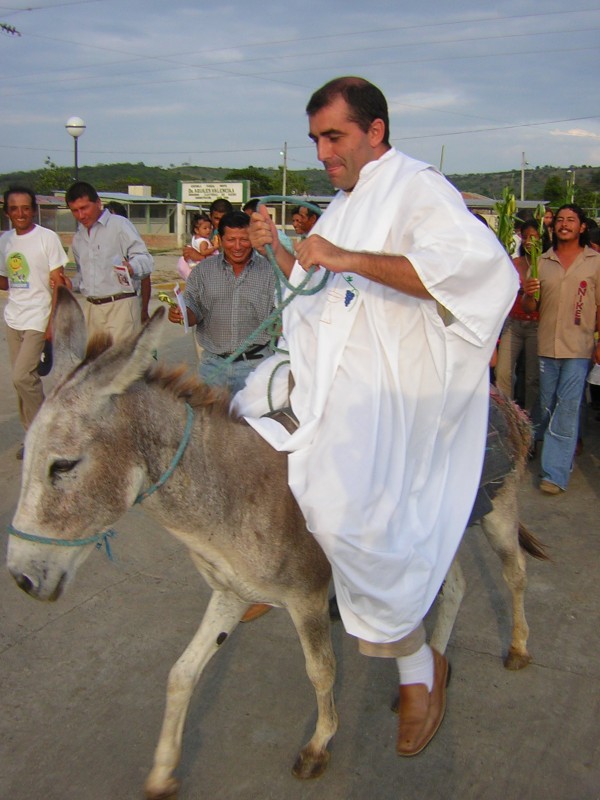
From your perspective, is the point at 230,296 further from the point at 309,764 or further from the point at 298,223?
the point at 298,223

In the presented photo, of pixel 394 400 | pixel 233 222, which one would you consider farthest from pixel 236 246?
pixel 394 400

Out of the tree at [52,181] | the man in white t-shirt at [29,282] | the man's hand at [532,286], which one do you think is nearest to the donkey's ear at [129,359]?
the man in white t-shirt at [29,282]

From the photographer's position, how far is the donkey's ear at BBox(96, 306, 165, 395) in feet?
Result: 7.81

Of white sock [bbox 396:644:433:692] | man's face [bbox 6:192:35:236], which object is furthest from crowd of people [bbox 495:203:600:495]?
man's face [bbox 6:192:35:236]

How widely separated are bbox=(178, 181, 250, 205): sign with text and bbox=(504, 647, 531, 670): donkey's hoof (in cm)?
4581

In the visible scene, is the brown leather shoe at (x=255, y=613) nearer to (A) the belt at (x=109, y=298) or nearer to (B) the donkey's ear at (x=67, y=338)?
(B) the donkey's ear at (x=67, y=338)

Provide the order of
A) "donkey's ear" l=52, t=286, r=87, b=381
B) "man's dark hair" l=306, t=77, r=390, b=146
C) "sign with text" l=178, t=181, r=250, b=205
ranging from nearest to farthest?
"donkey's ear" l=52, t=286, r=87, b=381 → "man's dark hair" l=306, t=77, r=390, b=146 → "sign with text" l=178, t=181, r=250, b=205

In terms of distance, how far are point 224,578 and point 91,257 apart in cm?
492

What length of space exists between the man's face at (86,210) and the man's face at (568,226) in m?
4.21

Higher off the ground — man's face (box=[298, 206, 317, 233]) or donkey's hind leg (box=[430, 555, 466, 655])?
man's face (box=[298, 206, 317, 233])

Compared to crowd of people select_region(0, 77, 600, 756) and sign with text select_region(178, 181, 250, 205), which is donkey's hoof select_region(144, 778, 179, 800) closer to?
crowd of people select_region(0, 77, 600, 756)

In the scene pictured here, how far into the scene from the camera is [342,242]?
9.34 ft

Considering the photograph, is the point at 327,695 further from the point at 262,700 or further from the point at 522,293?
the point at 522,293

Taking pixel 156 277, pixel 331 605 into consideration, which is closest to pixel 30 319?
pixel 331 605
